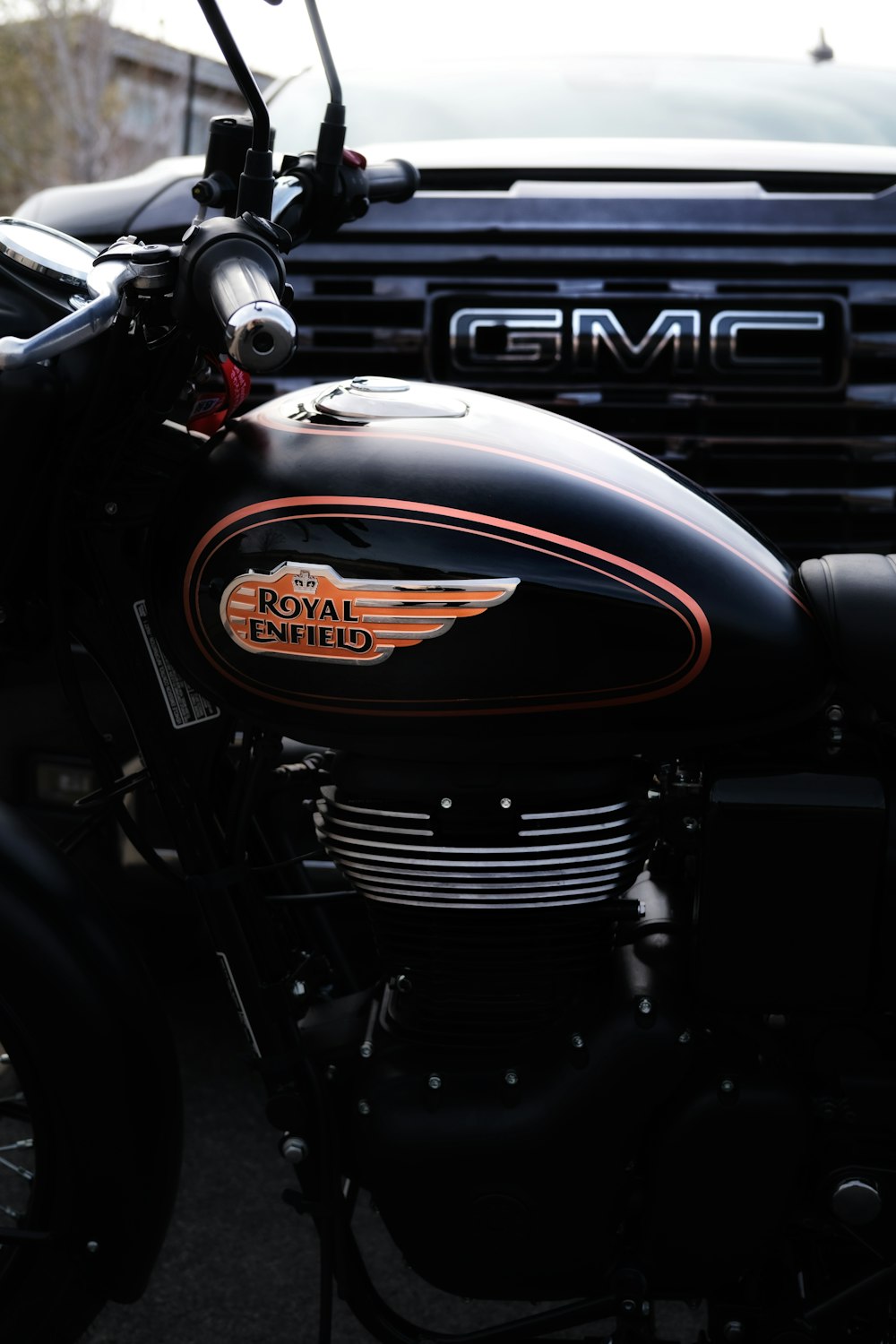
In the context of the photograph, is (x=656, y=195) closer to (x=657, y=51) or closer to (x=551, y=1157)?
(x=657, y=51)

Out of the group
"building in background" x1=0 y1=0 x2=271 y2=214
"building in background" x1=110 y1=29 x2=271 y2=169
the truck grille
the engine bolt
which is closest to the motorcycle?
the engine bolt

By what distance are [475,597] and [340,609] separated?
126 millimetres

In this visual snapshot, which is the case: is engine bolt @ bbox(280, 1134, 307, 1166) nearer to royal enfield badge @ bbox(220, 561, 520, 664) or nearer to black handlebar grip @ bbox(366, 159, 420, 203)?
royal enfield badge @ bbox(220, 561, 520, 664)

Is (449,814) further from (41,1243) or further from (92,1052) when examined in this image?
(41,1243)

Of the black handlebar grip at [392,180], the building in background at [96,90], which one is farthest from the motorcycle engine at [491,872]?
the building in background at [96,90]

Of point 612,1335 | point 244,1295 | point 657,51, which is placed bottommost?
point 244,1295

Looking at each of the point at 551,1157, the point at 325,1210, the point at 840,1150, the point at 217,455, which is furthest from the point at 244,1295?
the point at 217,455

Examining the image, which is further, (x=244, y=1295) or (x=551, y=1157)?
A: (x=244, y=1295)

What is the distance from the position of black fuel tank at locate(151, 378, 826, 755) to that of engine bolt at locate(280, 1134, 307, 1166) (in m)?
0.47

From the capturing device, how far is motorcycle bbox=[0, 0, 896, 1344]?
1216 millimetres

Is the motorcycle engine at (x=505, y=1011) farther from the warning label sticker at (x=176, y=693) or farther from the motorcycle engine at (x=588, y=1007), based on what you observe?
the warning label sticker at (x=176, y=693)

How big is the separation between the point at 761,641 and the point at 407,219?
1.53 meters

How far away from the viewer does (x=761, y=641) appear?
4.03ft

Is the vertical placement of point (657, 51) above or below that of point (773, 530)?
above
